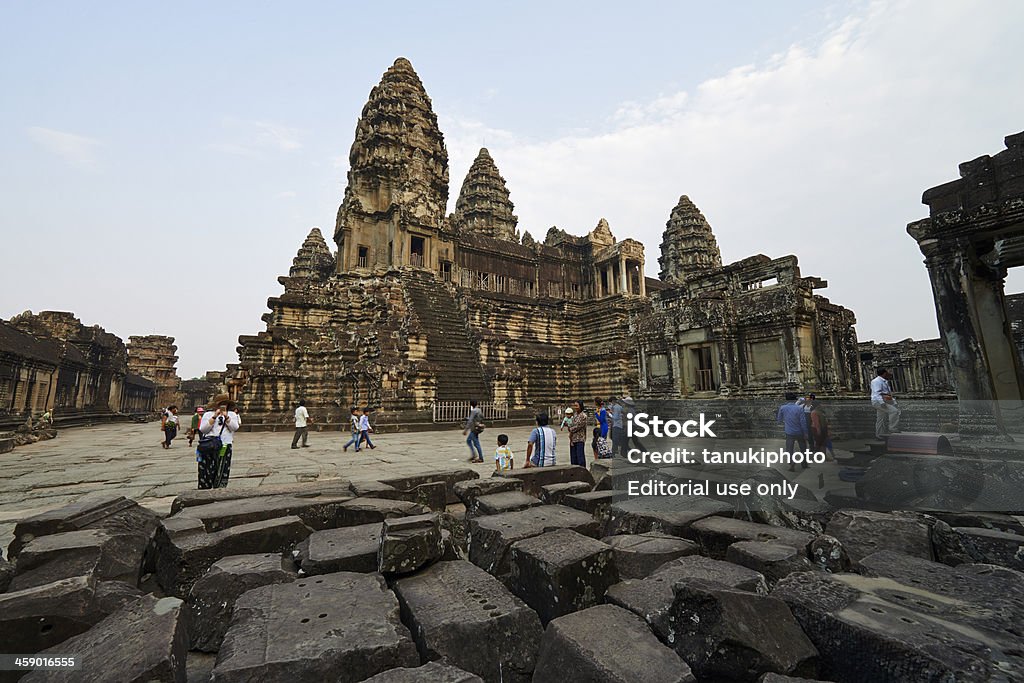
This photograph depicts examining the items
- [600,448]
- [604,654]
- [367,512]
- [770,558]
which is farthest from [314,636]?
[600,448]

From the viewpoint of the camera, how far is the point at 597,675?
1740 mm

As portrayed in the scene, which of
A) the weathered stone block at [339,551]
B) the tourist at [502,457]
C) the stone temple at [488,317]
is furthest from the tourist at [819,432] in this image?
the weathered stone block at [339,551]

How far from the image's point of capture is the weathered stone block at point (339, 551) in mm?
2895

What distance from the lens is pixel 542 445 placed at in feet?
24.6

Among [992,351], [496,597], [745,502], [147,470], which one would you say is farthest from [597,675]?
[147,470]

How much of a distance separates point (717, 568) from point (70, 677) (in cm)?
336

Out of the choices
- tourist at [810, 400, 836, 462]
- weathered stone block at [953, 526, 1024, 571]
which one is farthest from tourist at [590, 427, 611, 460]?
weathered stone block at [953, 526, 1024, 571]

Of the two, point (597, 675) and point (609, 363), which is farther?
point (609, 363)

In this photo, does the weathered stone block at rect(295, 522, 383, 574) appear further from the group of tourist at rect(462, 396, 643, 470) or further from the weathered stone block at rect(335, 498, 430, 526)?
the group of tourist at rect(462, 396, 643, 470)

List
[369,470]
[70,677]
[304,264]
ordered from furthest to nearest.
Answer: [304,264], [369,470], [70,677]

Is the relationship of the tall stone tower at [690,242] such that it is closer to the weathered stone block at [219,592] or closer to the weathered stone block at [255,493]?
the weathered stone block at [255,493]

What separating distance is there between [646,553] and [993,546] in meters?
2.55

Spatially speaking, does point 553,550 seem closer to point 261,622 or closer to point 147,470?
point 261,622

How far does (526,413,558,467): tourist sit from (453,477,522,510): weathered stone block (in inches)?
94.6
